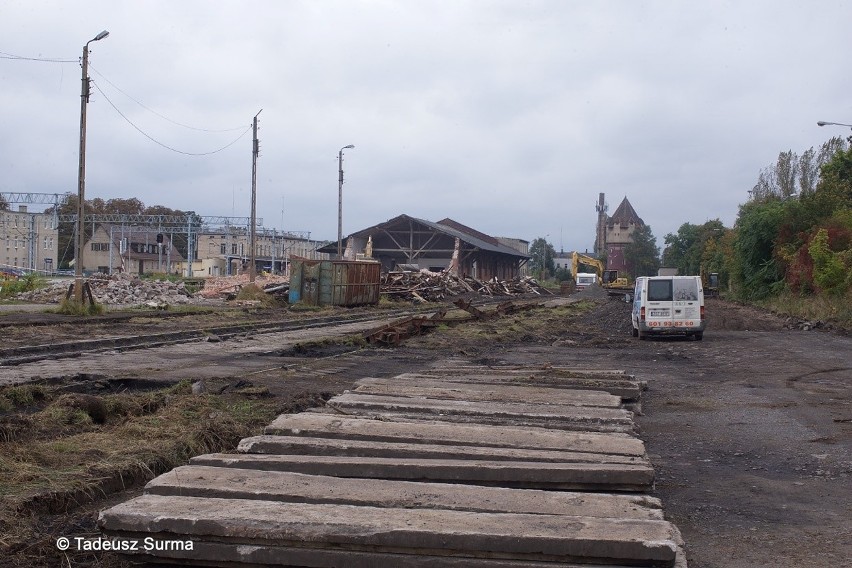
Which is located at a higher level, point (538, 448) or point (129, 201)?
point (129, 201)

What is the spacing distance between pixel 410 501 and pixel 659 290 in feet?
75.4

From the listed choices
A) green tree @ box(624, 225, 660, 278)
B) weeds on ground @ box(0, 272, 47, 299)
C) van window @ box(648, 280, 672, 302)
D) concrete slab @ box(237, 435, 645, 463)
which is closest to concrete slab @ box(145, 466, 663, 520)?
concrete slab @ box(237, 435, 645, 463)

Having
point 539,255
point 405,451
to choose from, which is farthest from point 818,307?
point 539,255

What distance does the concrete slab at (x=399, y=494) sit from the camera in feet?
16.1

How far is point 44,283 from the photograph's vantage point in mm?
50750

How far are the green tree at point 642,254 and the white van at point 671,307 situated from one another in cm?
12969

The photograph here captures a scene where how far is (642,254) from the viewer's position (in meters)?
154

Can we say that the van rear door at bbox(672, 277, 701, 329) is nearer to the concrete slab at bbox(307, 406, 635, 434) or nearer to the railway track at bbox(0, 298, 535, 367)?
the railway track at bbox(0, 298, 535, 367)

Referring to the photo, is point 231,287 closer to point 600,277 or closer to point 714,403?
point 714,403

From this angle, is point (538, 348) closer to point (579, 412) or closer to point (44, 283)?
point (579, 412)

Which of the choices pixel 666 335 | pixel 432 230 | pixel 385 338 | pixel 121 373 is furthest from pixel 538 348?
pixel 432 230

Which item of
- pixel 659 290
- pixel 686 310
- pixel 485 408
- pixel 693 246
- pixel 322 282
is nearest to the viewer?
pixel 485 408

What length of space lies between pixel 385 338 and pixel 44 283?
35719 mm

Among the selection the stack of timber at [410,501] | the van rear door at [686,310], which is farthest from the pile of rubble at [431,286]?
the stack of timber at [410,501]
